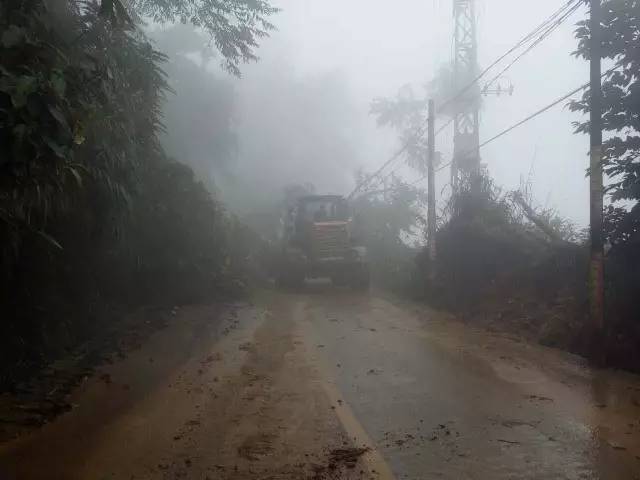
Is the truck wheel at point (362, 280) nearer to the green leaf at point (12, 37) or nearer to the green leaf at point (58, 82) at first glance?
the green leaf at point (12, 37)

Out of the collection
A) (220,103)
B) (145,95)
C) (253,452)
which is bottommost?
(253,452)

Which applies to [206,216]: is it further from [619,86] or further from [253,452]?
[253,452]

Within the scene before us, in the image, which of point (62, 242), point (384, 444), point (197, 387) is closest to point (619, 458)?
point (384, 444)

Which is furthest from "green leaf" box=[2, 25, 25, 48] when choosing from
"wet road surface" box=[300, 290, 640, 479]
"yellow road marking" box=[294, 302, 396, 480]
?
"wet road surface" box=[300, 290, 640, 479]

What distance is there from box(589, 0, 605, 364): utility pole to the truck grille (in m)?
12.4

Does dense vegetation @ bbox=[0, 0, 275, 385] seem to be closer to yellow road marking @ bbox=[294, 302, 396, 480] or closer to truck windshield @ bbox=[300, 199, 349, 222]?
yellow road marking @ bbox=[294, 302, 396, 480]

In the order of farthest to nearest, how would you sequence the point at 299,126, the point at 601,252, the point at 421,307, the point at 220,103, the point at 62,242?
1. the point at 299,126
2. the point at 220,103
3. the point at 421,307
4. the point at 601,252
5. the point at 62,242

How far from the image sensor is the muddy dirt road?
16.0ft

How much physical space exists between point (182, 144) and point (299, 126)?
65.7 feet

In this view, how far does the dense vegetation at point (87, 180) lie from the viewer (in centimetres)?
488

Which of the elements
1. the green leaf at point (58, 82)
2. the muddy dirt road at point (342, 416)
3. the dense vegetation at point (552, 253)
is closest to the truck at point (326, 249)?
the dense vegetation at point (552, 253)

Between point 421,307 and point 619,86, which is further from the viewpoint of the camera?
point 421,307

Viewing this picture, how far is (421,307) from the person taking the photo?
1717cm

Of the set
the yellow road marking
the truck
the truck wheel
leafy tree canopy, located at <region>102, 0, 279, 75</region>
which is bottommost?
the yellow road marking
